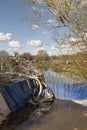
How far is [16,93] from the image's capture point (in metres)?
15.2

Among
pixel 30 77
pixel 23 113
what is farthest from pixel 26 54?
pixel 23 113

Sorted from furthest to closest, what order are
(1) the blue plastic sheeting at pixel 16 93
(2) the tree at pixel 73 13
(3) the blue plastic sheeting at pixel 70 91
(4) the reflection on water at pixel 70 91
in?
(3) the blue plastic sheeting at pixel 70 91 < (4) the reflection on water at pixel 70 91 < (1) the blue plastic sheeting at pixel 16 93 < (2) the tree at pixel 73 13

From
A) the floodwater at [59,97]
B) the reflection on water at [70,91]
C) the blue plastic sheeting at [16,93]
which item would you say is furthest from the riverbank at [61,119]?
the blue plastic sheeting at [16,93]

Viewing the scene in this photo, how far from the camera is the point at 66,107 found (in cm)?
1538

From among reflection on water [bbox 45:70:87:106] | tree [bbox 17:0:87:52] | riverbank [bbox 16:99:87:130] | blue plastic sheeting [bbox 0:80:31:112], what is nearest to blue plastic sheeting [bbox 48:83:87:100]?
reflection on water [bbox 45:70:87:106]

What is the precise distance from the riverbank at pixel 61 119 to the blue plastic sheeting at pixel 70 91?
1.00m

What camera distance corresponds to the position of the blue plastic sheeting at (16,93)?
1371cm

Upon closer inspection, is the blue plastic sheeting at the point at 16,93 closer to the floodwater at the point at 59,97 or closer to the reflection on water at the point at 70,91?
the floodwater at the point at 59,97

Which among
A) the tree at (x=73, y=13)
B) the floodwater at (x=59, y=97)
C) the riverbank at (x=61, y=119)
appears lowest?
the riverbank at (x=61, y=119)

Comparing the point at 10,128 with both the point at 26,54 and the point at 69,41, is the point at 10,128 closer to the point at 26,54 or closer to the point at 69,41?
the point at 69,41

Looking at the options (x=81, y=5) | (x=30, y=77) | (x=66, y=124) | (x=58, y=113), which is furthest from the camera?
(x=30, y=77)

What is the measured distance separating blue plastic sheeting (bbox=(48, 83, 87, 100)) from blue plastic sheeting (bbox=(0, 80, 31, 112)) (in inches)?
81.2

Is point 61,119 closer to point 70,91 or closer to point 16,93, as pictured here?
point 16,93

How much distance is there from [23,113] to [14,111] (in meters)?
0.52
